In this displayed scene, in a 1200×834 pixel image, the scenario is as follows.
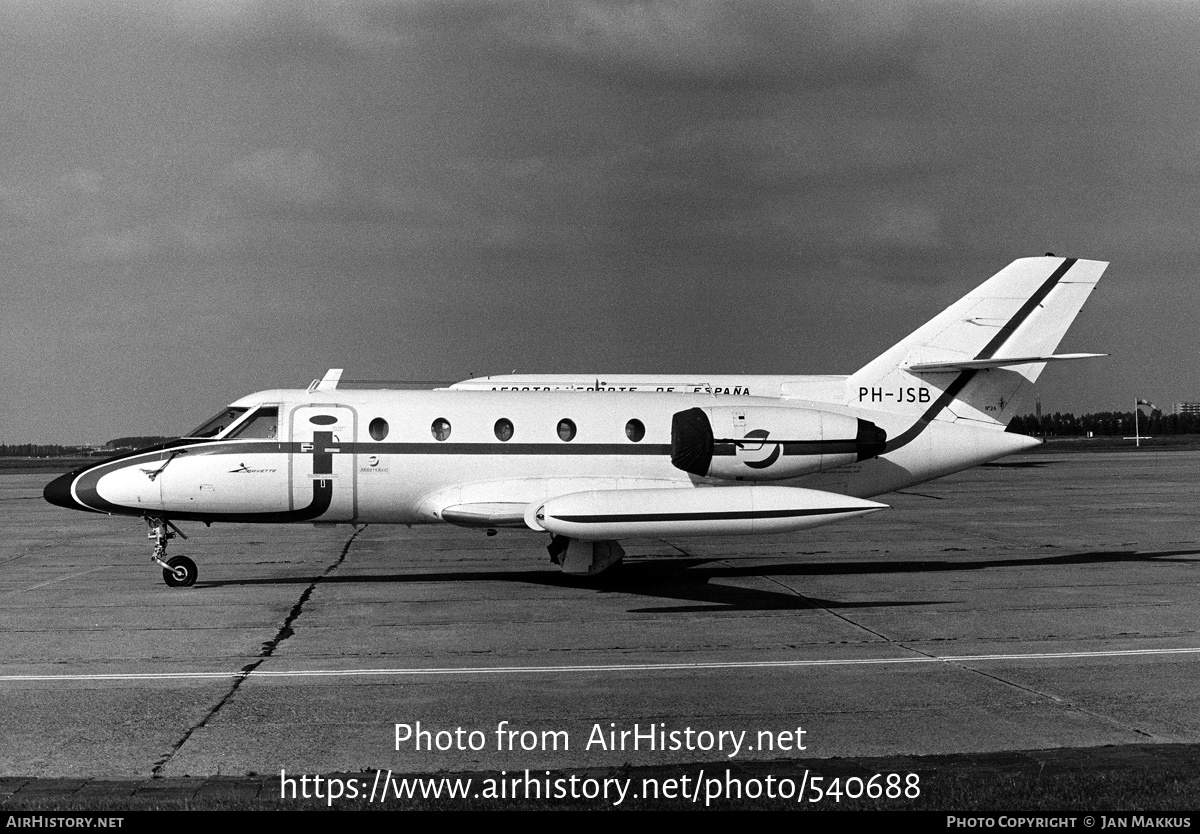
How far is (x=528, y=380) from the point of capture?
44344 mm

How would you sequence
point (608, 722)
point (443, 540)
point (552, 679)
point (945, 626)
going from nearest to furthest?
point (608, 722), point (552, 679), point (945, 626), point (443, 540)

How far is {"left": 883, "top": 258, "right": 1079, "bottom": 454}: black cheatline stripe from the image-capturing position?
65.7ft

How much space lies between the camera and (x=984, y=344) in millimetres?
20047

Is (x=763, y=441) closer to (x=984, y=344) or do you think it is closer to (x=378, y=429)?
(x=984, y=344)

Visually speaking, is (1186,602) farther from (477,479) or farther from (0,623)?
(0,623)

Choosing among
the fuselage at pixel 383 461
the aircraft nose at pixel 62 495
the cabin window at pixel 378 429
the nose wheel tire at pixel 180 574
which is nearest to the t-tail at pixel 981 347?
the fuselage at pixel 383 461

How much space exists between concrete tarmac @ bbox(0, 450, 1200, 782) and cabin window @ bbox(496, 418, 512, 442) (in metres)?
2.29

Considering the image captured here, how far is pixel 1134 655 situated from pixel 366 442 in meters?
11.1

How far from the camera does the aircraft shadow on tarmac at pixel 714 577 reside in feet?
53.8

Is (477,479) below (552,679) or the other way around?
the other way around

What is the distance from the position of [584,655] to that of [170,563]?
8.68 m

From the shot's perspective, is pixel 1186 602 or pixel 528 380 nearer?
pixel 1186 602

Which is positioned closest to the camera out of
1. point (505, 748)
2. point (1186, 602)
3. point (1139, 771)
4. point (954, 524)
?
point (1139, 771)
